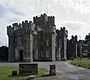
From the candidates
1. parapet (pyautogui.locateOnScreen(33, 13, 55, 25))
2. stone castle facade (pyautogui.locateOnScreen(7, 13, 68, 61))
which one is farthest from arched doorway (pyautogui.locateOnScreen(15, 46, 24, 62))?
parapet (pyautogui.locateOnScreen(33, 13, 55, 25))

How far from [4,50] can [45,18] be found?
1821 centimetres

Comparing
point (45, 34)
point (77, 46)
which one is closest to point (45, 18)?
point (45, 34)

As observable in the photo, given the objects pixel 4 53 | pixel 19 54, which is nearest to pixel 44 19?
pixel 19 54

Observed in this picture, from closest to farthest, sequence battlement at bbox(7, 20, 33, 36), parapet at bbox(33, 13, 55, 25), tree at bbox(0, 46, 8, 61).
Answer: battlement at bbox(7, 20, 33, 36) → tree at bbox(0, 46, 8, 61) → parapet at bbox(33, 13, 55, 25)

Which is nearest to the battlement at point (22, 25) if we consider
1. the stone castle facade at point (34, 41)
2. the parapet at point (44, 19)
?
the stone castle facade at point (34, 41)

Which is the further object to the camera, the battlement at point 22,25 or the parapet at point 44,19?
the parapet at point 44,19

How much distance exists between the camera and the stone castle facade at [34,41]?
6606cm

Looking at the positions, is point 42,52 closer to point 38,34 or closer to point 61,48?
point 38,34

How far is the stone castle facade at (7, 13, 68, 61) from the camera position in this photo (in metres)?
66.1

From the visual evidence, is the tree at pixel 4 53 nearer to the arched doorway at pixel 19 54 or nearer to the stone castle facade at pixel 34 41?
the stone castle facade at pixel 34 41

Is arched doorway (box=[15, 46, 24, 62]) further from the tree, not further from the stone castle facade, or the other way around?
the tree

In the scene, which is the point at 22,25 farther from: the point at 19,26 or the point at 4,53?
the point at 4,53

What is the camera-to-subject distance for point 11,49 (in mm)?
70062

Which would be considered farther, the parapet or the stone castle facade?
the parapet
